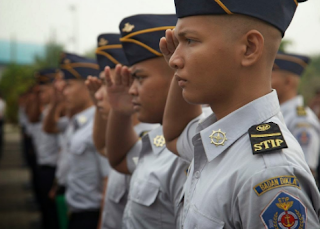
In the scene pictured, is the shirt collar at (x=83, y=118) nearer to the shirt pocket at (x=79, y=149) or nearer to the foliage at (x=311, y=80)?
the shirt pocket at (x=79, y=149)

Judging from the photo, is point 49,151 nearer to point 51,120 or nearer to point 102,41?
point 51,120

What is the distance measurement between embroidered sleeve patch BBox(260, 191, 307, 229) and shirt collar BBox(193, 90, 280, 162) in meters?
0.29

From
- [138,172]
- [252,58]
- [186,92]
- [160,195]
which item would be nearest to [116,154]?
[138,172]

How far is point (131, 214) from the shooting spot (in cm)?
241

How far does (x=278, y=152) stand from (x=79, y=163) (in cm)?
306

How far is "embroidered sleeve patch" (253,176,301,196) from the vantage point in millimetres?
1310

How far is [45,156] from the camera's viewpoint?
24.7 feet

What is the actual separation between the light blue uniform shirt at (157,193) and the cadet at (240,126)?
61 cm

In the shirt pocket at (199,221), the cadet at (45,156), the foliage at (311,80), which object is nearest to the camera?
the shirt pocket at (199,221)

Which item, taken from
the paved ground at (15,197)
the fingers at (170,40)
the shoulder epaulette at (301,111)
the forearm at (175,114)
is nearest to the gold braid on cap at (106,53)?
the forearm at (175,114)

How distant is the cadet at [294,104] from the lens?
449 centimetres

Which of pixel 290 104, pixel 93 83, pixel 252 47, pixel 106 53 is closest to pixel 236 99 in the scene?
pixel 252 47

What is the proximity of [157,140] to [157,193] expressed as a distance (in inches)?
12.9

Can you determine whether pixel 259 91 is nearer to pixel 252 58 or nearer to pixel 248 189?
pixel 252 58
